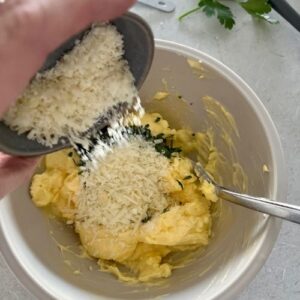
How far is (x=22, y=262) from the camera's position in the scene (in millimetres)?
712

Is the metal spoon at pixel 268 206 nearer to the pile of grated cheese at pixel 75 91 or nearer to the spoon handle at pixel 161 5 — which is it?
the pile of grated cheese at pixel 75 91

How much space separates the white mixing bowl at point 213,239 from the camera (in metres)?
0.70

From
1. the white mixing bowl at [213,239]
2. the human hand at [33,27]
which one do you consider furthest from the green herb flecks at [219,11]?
the human hand at [33,27]

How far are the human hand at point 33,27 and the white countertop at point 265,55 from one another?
50 centimetres

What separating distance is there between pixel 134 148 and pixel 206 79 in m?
0.14

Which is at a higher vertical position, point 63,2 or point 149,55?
point 63,2

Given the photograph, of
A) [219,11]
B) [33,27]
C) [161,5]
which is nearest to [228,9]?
[219,11]

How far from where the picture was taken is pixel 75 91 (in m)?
0.63

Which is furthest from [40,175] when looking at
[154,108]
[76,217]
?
[154,108]

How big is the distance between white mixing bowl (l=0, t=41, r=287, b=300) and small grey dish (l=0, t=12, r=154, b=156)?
0.42 feet

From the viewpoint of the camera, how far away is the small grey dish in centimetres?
61

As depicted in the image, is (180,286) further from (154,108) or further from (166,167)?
(154,108)

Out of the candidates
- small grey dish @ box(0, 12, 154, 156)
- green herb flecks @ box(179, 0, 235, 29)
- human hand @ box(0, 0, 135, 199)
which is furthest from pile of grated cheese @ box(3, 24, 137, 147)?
green herb flecks @ box(179, 0, 235, 29)

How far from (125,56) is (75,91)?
0.08 m
